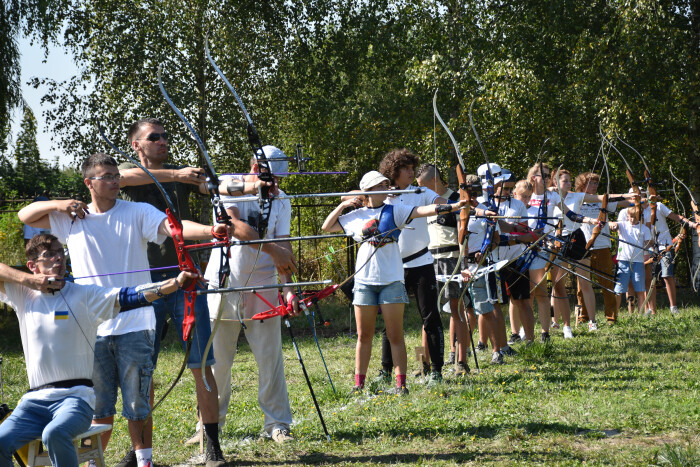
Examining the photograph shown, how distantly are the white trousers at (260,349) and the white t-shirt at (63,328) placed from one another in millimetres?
1061

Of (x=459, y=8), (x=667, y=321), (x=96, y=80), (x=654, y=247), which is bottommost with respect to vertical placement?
(x=667, y=321)

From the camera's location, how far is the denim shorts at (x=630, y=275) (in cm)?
965

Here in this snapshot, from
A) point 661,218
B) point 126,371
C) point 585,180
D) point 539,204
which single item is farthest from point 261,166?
point 661,218

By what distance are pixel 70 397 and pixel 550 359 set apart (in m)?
4.50

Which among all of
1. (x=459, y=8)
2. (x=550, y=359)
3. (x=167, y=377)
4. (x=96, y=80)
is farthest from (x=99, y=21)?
(x=550, y=359)

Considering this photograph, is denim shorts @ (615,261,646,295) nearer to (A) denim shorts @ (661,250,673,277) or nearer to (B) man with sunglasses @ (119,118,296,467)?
(A) denim shorts @ (661,250,673,277)

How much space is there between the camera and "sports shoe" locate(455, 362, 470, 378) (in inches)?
241

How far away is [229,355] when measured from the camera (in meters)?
4.61

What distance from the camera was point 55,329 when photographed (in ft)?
11.5

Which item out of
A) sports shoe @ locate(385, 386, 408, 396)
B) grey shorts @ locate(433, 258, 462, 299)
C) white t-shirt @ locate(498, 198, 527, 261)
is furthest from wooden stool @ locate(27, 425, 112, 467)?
white t-shirt @ locate(498, 198, 527, 261)

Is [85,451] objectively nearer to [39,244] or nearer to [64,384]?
[64,384]

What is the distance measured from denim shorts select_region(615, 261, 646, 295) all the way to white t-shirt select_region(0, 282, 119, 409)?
7.54 metres

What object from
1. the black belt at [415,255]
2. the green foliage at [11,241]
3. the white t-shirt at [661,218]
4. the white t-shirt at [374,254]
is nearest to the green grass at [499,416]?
the white t-shirt at [374,254]

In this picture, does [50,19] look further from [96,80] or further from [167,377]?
[167,377]
